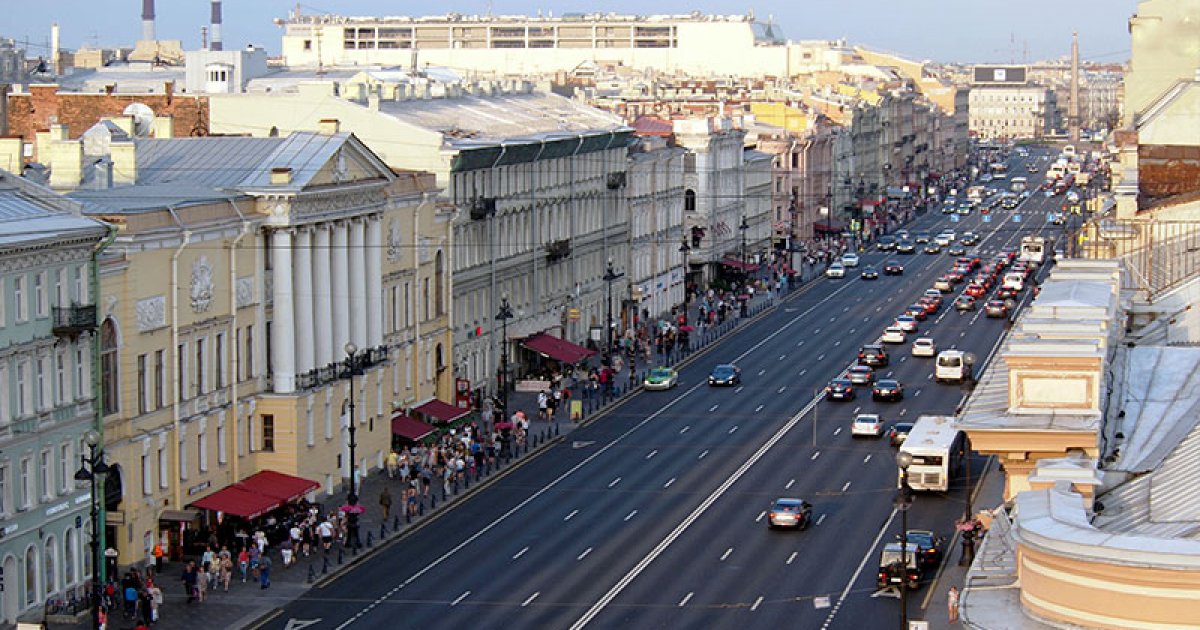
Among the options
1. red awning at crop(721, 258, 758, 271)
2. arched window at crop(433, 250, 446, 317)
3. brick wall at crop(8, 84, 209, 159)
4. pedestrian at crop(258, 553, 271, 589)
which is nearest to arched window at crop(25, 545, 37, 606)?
pedestrian at crop(258, 553, 271, 589)

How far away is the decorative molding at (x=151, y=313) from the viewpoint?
57125 mm

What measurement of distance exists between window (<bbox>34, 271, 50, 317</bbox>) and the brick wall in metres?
37.9

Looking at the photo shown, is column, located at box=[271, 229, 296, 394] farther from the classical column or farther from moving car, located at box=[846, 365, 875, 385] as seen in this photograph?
moving car, located at box=[846, 365, 875, 385]

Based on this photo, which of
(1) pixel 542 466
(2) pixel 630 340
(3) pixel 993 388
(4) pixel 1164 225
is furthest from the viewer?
(2) pixel 630 340

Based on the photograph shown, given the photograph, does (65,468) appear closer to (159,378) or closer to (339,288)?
(159,378)

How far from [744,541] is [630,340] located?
42944 mm

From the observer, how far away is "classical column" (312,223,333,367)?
68500mm

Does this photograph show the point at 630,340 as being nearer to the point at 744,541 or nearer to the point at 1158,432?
the point at 744,541

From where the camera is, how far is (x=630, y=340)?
102125 mm

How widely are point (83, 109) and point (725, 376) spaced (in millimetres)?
30373

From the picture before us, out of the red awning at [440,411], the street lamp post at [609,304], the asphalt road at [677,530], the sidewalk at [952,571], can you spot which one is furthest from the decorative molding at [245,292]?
Result: the street lamp post at [609,304]

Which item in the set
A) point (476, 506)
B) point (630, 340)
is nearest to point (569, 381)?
point (630, 340)

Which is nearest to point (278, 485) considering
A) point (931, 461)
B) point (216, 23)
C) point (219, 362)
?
point (219, 362)

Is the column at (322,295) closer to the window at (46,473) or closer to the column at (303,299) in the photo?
the column at (303,299)
